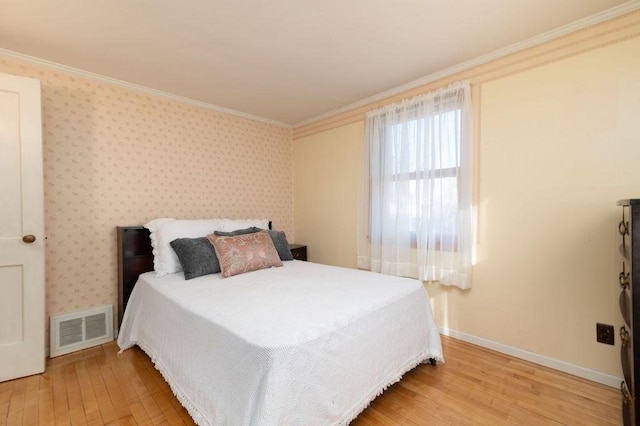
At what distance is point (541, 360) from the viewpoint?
2086mm

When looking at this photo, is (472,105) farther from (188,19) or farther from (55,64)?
(55,64)

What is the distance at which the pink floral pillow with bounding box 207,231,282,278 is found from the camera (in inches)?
89.9

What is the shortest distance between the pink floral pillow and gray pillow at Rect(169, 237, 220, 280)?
7 cm

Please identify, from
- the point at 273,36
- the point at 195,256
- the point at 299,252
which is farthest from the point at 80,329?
the point at 273,36

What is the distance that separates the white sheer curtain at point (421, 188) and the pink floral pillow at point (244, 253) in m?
1.12

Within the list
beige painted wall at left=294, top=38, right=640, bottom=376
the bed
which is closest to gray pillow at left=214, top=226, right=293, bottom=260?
the bed

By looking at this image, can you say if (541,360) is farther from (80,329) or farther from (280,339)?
(80,329)

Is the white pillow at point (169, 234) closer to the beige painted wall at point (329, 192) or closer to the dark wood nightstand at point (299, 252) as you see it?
the dark wood nightstand at point (299, 252)

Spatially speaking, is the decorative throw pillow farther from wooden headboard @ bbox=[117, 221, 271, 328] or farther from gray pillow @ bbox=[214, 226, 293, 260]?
wooden headboard @ bbox=[117, 221, 271, 328]

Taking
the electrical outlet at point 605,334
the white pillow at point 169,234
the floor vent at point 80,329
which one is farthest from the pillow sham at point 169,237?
the electrical outlet at point 605,334

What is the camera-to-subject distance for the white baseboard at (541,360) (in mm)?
1852

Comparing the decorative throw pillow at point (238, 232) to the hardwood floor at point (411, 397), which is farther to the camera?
the decorative throw pillow at point (238, 232)

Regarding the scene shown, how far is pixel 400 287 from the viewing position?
1.95 metres

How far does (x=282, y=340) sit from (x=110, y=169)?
2.41 m
